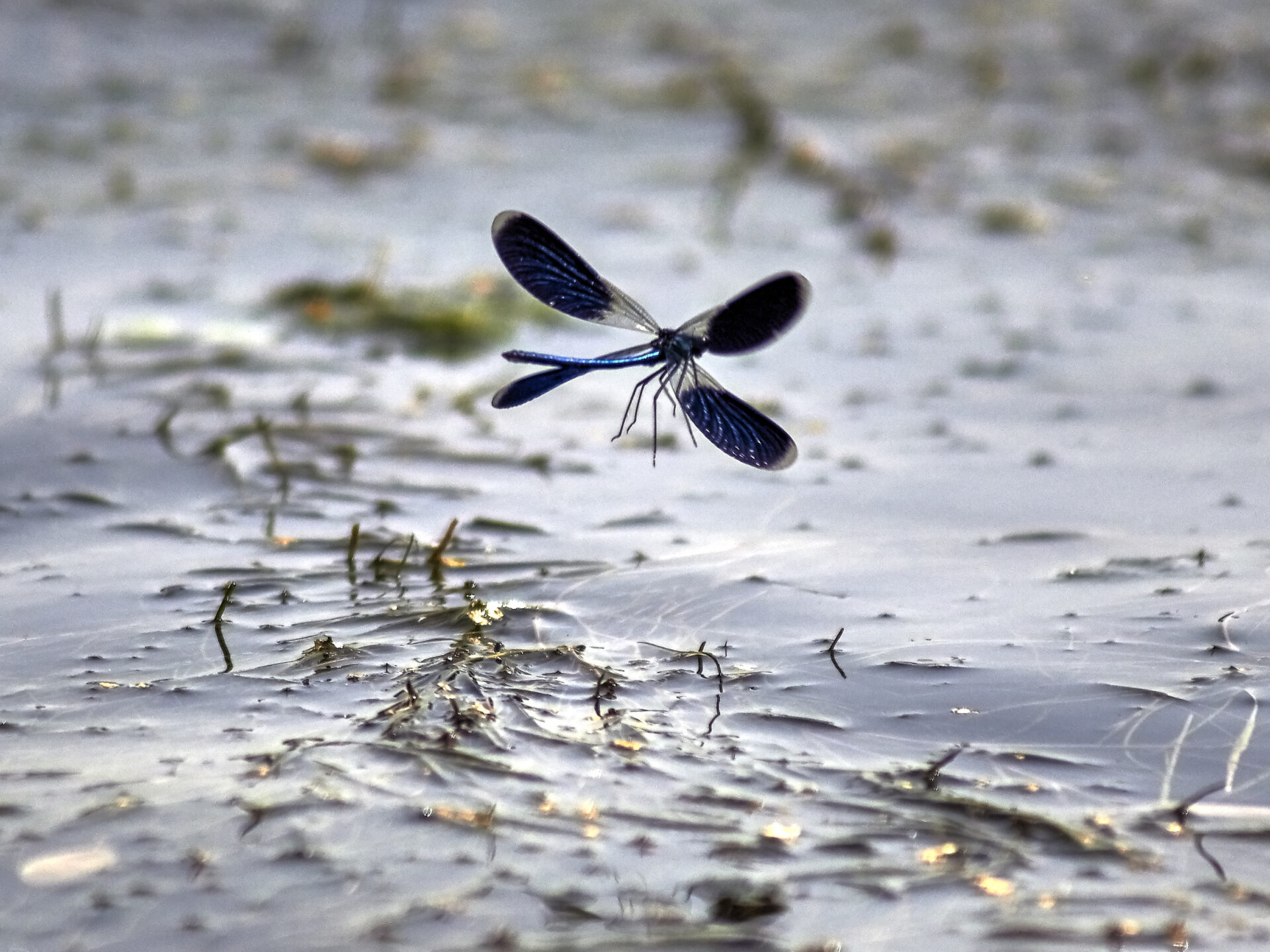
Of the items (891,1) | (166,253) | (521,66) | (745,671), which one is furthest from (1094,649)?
(891,1)

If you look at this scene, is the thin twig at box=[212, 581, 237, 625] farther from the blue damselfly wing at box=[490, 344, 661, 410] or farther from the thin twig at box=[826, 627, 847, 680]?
the thin twig at box=[826, 627, 847, 680]

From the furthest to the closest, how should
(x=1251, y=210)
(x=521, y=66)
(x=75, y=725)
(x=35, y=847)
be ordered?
(x=521, y=66), (x=1251, y=210), (x=75, y=725), (x=35, y=847)

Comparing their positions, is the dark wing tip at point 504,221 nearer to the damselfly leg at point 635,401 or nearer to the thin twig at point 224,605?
the damselfly leg at point 635,401

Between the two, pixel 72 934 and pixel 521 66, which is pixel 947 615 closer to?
pixel 72 934

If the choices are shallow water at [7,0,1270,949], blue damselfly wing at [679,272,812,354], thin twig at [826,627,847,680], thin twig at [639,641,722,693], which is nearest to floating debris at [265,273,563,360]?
shallow water at [7,0,1270,949]

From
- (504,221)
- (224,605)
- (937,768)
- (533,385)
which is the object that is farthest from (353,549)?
(937,768)

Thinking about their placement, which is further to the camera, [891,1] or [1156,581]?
[891,1]

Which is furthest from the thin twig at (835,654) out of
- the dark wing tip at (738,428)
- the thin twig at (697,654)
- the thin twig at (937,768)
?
the dark wing tip at (738,428)
